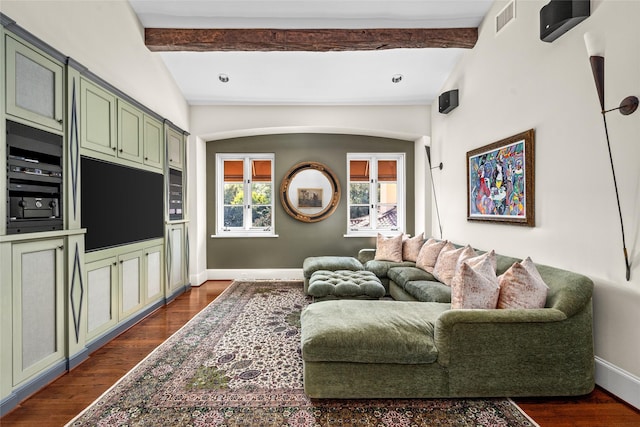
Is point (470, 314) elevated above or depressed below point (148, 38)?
below

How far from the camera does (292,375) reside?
230 cm

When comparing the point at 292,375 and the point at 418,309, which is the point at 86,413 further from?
the point at 418,309

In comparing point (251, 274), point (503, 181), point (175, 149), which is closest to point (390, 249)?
point (503, 181)

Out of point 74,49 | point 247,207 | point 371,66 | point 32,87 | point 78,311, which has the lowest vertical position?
point 78,311

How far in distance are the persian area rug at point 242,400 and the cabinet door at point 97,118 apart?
1845 mm

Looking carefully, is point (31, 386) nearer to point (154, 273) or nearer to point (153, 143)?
point (154, 273)

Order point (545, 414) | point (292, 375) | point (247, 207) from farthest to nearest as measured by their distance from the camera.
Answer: point (247, 207) < point (292, 375) < point (545, 414)

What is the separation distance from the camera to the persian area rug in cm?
183

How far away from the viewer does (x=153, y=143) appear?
3848 mm

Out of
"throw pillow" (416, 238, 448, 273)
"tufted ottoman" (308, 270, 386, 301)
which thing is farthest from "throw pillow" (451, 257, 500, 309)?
"throw pillow" (416, 238, 448, 273)

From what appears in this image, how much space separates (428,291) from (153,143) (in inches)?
137

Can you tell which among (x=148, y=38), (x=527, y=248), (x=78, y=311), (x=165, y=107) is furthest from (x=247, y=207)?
(x=527, y=248)

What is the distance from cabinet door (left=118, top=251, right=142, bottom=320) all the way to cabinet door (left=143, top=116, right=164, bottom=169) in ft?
3.59

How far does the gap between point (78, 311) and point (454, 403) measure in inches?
110
